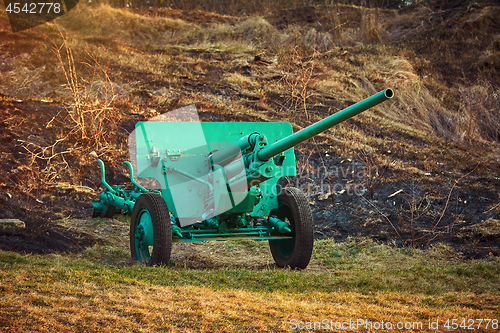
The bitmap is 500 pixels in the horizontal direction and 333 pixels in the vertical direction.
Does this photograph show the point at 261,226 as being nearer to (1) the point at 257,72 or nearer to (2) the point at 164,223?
(2) the point at 164,223

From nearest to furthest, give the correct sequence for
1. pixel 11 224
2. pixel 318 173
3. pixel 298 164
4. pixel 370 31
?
pixel 11 224, pixel 318 173, pixel 298 164, pixel 370 31

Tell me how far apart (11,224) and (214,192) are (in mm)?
2992

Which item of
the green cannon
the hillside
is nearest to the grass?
the hillside

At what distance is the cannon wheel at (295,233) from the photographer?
5988mm

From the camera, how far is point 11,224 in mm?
6887

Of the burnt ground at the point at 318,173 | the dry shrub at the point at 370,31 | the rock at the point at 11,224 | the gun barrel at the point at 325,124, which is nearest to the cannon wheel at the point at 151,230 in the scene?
the burnt ground at the point at 318,173

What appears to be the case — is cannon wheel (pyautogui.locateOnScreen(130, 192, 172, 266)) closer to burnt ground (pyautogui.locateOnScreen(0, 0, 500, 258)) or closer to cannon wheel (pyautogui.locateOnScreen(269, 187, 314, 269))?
burnt ground (pyautogui.locateOnScreen(0, 0, 500, 258))

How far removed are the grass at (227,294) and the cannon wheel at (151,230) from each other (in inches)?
9.1

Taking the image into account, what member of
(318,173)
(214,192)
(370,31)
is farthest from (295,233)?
(370,31)

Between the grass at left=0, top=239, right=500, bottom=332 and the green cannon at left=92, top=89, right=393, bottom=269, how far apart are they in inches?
15.6

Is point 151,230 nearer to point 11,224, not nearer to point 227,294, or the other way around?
point 227,294

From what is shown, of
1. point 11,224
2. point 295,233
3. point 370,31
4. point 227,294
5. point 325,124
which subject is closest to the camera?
point 227,294

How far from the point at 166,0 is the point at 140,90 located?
19.9 metres

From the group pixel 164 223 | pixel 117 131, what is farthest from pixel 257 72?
pixel 164 223
